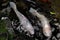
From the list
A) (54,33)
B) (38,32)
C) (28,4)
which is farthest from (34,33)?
(28,4)

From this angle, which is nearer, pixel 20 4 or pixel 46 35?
pixel 46 35

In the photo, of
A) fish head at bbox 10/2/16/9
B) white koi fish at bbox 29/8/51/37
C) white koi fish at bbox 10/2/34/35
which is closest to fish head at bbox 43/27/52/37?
white koi fish at bbox 29/8/51/37

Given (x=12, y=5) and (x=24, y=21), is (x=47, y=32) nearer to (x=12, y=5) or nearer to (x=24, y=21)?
(x=24, y=21)

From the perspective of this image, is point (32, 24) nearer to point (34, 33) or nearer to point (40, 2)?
point (34, 33)

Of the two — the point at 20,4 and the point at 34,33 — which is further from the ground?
the point at 20,4

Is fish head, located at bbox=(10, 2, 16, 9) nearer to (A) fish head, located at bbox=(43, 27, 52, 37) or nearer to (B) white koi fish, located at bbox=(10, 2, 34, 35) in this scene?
(B) white koi fish, located at bbox=(10, 2, 34, 35)

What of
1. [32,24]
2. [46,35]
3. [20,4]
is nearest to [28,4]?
[20,4]

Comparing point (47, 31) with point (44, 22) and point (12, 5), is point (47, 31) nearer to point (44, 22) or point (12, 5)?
point (44, 22)

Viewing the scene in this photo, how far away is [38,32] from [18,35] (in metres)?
0.18

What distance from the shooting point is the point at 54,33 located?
1838 millimetres

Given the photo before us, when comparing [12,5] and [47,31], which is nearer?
[47,31]

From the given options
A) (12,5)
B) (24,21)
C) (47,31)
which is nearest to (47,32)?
(47,31)

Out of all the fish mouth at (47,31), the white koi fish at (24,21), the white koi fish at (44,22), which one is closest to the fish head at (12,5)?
the white koi fish at (24,21)

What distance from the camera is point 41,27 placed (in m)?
1.85
